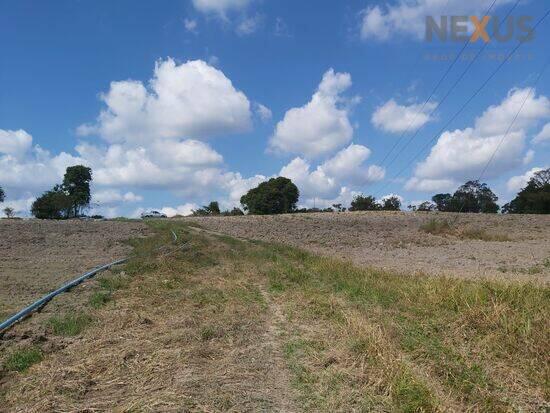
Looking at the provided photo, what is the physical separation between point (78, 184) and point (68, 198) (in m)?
12.7

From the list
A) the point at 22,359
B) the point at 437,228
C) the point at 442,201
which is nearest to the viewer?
the point at 22,359

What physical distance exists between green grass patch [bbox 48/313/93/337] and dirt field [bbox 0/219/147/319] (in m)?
1.09

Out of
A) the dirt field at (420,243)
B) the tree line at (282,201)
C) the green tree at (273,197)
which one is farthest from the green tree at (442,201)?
the dirt field at (420,243)

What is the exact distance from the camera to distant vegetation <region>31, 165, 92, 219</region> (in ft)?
296

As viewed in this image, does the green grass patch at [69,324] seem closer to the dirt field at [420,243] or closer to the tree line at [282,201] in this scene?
the dirt field at [420,243]

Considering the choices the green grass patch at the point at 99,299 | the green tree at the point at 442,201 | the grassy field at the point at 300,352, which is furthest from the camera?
the green tree at the point at 442,201

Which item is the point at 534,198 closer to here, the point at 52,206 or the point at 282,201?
the point at 282,201

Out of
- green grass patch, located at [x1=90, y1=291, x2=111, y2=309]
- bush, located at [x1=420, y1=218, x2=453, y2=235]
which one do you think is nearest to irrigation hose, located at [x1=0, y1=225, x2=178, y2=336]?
→ green grass patch, located at [x1=90, y1=291, x2=111, y2=309]

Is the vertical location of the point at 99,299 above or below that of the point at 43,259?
below

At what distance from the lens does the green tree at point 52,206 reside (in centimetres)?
8940

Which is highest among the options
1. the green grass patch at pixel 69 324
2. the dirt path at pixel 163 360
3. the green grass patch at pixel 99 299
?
the green grass patch at pixel 99 299

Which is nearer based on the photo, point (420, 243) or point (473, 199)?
point (420, 243)

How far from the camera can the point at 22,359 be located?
21.7ft

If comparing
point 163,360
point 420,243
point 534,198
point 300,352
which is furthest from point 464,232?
point 534,198
